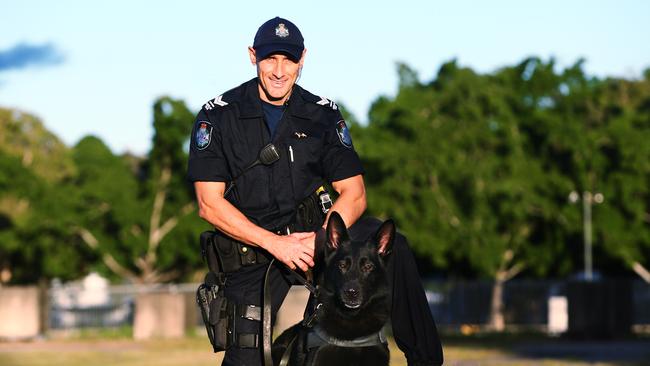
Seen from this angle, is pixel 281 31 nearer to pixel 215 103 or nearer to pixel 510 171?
pixel 215 103

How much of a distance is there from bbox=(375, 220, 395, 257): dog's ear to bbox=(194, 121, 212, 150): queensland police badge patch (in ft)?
3.66

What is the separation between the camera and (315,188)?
716cm

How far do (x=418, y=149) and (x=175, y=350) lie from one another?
26214 millimetres

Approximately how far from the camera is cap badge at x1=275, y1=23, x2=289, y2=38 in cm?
689

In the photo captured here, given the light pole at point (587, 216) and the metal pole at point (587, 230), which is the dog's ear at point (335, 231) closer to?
the light pole at point (587, 216)

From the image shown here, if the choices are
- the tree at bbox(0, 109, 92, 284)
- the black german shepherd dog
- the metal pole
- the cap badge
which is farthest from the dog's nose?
the tree at bbox(0, 109, 92, 284)

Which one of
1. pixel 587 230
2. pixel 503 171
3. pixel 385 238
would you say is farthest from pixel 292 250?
pixel 503 171

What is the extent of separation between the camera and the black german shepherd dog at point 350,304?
21.1ft

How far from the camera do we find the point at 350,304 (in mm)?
6406

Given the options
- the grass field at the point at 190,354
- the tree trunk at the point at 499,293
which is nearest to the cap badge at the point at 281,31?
the grass field at the point at 190,354

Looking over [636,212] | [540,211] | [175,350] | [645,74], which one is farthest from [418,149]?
[645,74]

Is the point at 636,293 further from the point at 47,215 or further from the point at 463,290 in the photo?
the point at 47,215

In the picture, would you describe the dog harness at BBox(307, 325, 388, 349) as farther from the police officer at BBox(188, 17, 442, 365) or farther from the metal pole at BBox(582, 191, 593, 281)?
the metal pole at BBox(582, 191, 593, 281)

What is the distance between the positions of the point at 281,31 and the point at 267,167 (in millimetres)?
736
